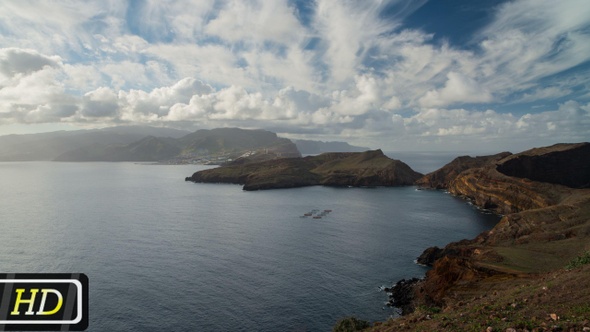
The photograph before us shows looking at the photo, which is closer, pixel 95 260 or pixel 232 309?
pixel 232 309

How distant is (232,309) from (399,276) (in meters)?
33.3

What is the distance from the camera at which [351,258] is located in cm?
7588

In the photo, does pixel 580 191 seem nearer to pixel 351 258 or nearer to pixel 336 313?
pixel 351 258

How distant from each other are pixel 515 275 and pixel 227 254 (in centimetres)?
5693

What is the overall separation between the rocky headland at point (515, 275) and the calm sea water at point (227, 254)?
A: 9650 mm

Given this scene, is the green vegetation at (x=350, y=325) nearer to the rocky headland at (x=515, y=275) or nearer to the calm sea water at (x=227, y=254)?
the rocky headland at (x=515, y=275)

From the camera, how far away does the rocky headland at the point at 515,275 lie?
25625 mm

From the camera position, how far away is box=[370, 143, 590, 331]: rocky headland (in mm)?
25625

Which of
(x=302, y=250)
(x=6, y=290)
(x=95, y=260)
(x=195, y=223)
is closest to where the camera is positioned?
(x=6, y=290)

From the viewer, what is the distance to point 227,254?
79.1m

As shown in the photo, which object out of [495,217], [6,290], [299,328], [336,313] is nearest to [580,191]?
[495,217]

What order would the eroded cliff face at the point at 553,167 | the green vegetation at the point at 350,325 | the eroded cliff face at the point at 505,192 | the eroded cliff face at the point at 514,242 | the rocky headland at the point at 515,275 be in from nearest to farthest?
the rocky headland at the point at 515,275, the green vegetation at the point at 350,325, the eroded cliff face at the point at 514,242, the eroded cliff face at the point at 505,192, the eroded cliff face at the point at 553,167

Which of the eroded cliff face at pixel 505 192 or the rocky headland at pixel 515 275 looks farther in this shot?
the eroded cliff face at pixel 505 192

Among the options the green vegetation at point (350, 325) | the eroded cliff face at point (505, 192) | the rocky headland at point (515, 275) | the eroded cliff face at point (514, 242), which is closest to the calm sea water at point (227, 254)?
the green vegetation at point (350, 325)
